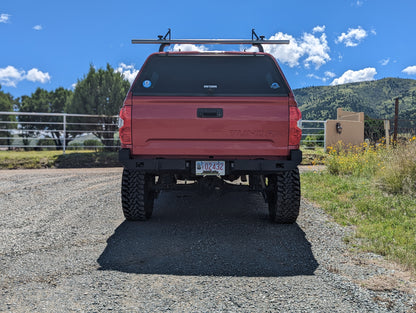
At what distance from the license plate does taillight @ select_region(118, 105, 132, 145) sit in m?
0.86

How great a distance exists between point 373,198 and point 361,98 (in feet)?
574

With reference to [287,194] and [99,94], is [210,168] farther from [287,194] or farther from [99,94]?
[99,94]

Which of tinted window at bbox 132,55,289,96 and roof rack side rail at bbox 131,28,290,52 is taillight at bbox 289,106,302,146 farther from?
roof rack side rail at bbox 131,28,290,52

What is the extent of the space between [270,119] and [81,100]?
88.8ft

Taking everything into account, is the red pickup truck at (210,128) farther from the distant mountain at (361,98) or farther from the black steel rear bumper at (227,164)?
the distant mountain at (361,98)

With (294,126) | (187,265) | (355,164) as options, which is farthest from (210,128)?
(355,164)

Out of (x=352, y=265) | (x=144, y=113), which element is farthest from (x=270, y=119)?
(x=352, y=265)

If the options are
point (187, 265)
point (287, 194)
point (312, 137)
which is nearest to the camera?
point (187, 265)

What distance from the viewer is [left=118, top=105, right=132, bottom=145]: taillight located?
165 inches

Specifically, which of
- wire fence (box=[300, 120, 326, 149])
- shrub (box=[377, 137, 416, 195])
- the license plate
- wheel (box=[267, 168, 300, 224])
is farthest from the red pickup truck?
wire fence (box=[300, 120, 326, 149])

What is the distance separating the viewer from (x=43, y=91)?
46719 millimetres

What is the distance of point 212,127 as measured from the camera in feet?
13.7

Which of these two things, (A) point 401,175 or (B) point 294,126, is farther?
(A) point 401,175

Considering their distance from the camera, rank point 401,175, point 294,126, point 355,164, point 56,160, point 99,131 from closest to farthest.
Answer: point 294,126
point 401,175
point 355,164
point 56,160
point 99,131
